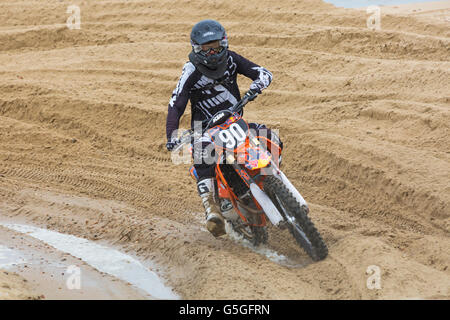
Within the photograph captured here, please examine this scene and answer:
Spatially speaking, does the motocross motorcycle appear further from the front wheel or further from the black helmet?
the black helmet

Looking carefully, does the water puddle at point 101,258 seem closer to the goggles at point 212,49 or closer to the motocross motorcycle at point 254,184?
the motocross motorcycle at point 254,184

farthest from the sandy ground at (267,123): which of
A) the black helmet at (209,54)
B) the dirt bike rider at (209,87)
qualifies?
the black helmet at (209,54)

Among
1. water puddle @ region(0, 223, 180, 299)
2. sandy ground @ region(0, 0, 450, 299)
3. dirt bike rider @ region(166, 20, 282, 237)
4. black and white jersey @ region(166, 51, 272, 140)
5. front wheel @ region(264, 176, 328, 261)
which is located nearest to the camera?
front wheel @ region(264, 176, 328, 261)

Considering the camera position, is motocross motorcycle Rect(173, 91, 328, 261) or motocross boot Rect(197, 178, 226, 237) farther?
motocross boot Rect(197, 178, 226, 237)

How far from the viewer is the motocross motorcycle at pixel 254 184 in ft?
19.2

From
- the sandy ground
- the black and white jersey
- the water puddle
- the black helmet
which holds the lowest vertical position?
the water puddle

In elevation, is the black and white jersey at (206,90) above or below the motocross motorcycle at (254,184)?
above

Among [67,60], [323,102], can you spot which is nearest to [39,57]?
[67,60]

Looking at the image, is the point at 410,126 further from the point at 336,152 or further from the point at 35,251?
the point at 35,251

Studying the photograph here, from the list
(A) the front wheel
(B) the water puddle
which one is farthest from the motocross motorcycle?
(B) the water puddle

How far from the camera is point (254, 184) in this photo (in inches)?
237

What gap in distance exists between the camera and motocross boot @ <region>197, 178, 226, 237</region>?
6.38 m

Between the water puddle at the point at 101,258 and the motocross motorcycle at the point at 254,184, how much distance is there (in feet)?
3.56

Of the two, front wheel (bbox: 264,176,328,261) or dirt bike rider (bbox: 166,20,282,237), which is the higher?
dirt bike rider (bbox: 166,20,282,237)
